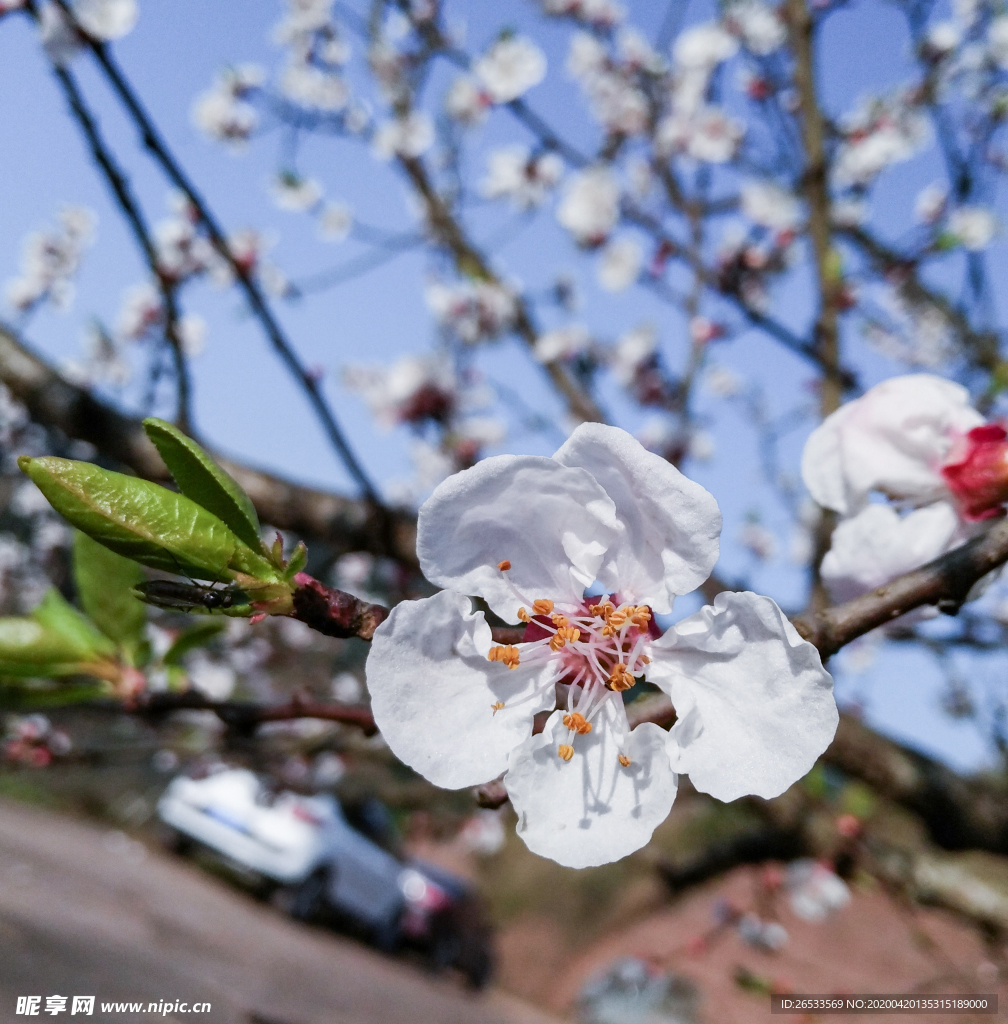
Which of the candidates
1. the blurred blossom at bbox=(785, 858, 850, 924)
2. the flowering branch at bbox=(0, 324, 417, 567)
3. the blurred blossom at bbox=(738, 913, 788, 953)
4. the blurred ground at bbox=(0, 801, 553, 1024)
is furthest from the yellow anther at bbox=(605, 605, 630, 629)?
the blurred blossom at bbox=(738, 913, 788, 953)

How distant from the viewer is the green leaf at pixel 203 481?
0.58 metres

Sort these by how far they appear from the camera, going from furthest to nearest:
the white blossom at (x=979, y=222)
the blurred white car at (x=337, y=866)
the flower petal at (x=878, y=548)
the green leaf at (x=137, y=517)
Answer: the blurred white car at (x=337, y=866) < the white blossom at (x=979, y=222) < the flower petal at (x=878, y=548) < the green leaf at (x=137, y=517)

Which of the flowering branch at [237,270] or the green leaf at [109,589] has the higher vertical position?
the flowering branch at [237,270]

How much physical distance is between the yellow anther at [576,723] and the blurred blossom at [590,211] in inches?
172

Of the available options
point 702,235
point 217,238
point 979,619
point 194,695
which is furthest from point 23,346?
point 979,619

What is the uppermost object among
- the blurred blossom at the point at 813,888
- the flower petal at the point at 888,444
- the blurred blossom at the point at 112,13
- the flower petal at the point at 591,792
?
the blurred blossom at the point at 112,13

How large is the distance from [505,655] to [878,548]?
15.8 inches

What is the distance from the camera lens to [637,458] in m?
0.63

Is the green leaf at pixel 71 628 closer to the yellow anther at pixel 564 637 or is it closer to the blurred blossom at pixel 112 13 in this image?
the yellow anther at pixel 564 637

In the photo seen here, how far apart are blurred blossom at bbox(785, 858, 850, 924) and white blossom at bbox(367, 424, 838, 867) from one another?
390 centimetres

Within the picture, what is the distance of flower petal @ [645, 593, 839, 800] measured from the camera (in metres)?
0.59

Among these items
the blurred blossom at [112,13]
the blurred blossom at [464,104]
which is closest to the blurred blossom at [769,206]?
the blurred blossom at [464,104]

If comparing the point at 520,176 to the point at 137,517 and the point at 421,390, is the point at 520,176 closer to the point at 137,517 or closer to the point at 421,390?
the point at 421,390

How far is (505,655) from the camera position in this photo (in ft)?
2.25
